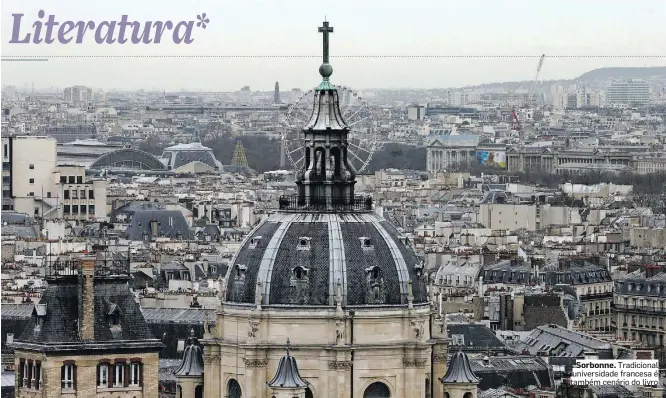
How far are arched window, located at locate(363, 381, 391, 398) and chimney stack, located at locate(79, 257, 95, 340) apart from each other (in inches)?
364

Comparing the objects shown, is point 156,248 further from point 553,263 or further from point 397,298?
point 397,298

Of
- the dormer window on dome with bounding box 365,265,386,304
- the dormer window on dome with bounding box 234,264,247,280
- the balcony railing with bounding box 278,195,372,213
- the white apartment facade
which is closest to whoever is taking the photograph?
the dormer window on dome with bounding box 365,265,386,304

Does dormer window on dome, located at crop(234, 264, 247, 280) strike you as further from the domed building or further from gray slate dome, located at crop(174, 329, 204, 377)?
gray slate dome, located at crop(174, 329, 204, 377)

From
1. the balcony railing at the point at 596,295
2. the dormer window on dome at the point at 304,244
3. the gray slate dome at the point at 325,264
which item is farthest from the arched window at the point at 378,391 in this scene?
the balcony railing at the point at 596,295

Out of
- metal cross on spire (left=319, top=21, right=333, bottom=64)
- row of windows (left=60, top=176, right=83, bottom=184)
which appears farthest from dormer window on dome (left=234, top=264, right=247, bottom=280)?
row of windows (left=60, top=176, right=83, bottom=184)

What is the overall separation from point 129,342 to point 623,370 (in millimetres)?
13889

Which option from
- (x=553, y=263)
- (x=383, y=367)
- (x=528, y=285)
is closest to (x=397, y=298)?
(x=383, y=367)

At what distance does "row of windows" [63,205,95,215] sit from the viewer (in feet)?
528

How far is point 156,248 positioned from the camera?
128 m

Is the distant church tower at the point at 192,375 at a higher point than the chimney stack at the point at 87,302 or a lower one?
lower

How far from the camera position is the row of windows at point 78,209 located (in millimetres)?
160875

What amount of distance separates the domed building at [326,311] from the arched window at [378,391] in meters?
0.02

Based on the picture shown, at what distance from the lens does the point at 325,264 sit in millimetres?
57438

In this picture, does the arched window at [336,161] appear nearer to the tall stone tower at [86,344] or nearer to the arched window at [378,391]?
the arched window at [378,391]
